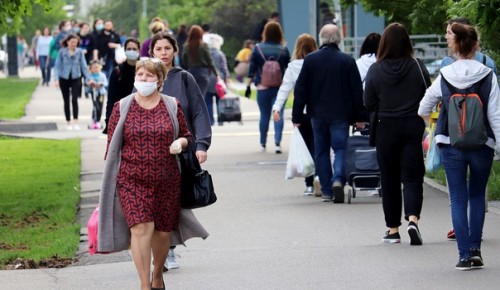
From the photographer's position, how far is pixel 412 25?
1658 cm

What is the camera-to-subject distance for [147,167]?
799cm

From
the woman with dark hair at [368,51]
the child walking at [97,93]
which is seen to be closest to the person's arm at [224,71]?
the child walking at [97,93]

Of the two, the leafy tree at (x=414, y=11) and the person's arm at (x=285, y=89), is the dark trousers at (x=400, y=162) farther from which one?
the leafy tree at (x=414, y=11)

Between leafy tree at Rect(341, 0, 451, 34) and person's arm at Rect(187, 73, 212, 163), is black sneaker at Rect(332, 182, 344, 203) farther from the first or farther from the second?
person's arm at Rect(187, 73, 212, 163)

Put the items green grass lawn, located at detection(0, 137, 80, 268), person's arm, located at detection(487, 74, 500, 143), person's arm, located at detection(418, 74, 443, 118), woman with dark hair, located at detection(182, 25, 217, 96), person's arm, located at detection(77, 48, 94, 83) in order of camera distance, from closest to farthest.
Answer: person's arm, located at detection(487, 74, 500, 143) < person's arm, located at detection(418, 74, 443, 118) < green grass lawn, located at detection(0, 137, 80, 268) < woman with dark hair, located at detection(182, 25, 217, 96) < person's arm, located at detection(77, 48, 94, 83)

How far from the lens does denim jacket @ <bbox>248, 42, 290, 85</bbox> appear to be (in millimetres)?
18516

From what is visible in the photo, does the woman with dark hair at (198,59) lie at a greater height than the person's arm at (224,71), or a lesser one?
greater

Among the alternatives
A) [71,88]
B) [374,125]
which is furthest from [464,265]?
[71,88]

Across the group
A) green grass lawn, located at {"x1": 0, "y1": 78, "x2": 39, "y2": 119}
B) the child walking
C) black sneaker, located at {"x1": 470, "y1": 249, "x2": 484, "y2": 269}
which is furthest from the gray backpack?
green grass lawn, located at {"x1": 0, "y1": 78, "x2": 39, "y2": 119}

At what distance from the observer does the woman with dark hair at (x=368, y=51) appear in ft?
43.5

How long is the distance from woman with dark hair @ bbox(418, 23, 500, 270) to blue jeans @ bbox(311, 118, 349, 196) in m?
3.81

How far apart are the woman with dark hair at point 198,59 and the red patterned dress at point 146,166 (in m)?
12.7

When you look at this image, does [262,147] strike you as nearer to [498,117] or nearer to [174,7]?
[498,117]

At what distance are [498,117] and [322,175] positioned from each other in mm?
4491
